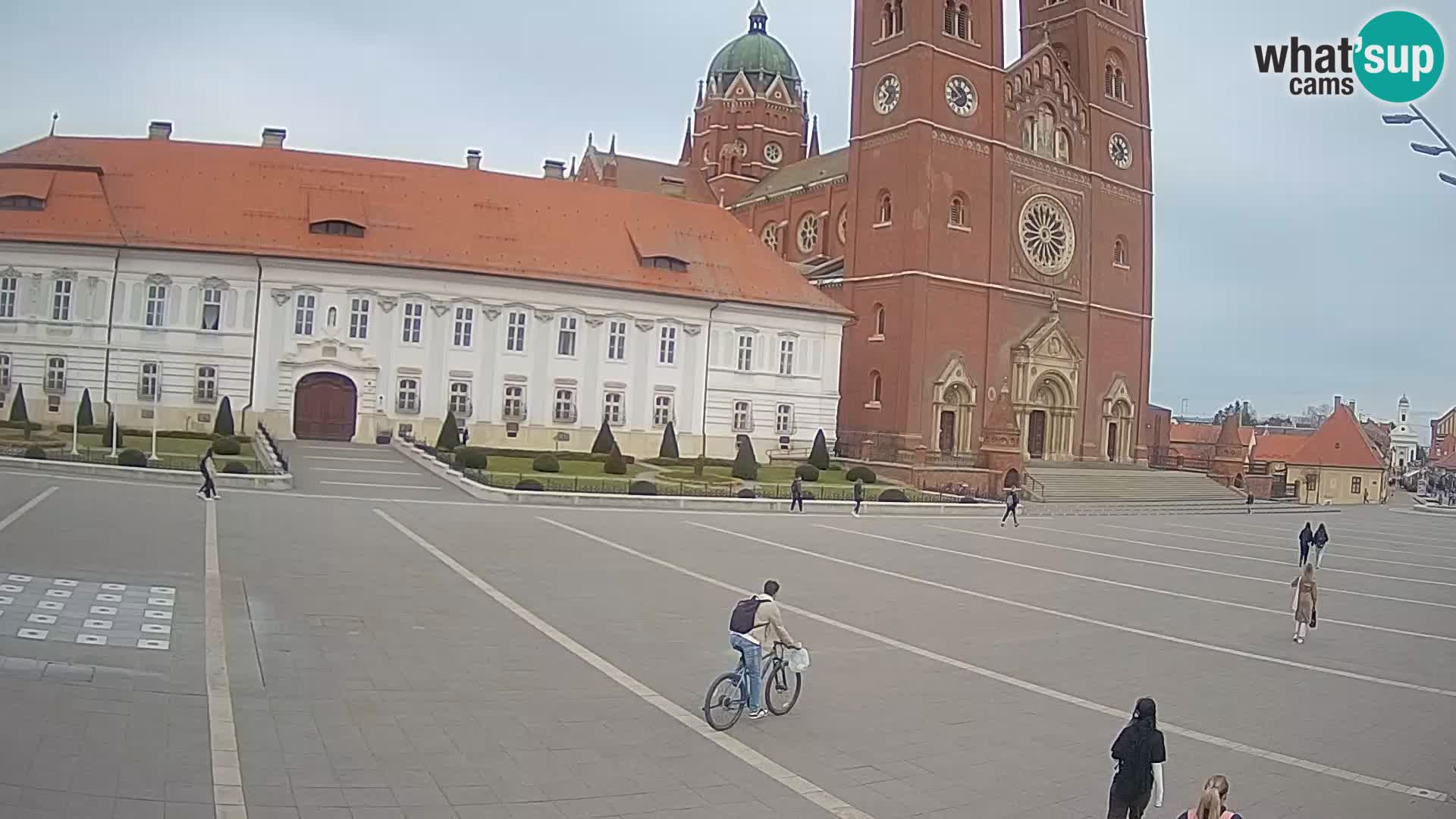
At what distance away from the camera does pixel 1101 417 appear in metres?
63.5

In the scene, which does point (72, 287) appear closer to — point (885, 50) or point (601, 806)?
point (885, 50)

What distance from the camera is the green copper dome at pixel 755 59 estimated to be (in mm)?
91625

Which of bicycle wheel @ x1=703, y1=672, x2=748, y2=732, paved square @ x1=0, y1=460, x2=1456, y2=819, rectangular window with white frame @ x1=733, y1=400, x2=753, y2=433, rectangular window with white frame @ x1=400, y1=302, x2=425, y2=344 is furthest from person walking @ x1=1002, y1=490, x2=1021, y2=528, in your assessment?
bicycle wheel @ x1=703, y1=672, x2=748, y2=732

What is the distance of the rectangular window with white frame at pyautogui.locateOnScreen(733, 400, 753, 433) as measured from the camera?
5256cm

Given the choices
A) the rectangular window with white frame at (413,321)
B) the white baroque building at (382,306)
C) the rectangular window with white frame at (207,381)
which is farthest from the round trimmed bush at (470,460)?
the rectangular window with white frame at (207,381)

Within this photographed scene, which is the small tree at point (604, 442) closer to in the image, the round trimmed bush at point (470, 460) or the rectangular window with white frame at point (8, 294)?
the round trimmed bush at point (470, 460)

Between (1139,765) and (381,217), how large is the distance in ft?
151

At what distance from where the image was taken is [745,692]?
10.9m

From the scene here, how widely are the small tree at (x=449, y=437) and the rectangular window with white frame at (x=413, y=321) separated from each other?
5.97 metres

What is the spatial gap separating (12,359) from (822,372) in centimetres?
3343

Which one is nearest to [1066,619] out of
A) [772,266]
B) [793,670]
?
[793,670]

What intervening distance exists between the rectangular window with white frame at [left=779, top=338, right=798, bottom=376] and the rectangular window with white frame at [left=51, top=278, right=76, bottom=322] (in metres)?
29.1

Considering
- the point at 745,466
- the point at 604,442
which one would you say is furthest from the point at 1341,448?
the point at 604,442

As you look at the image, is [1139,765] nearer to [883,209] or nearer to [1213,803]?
[1213,803]
